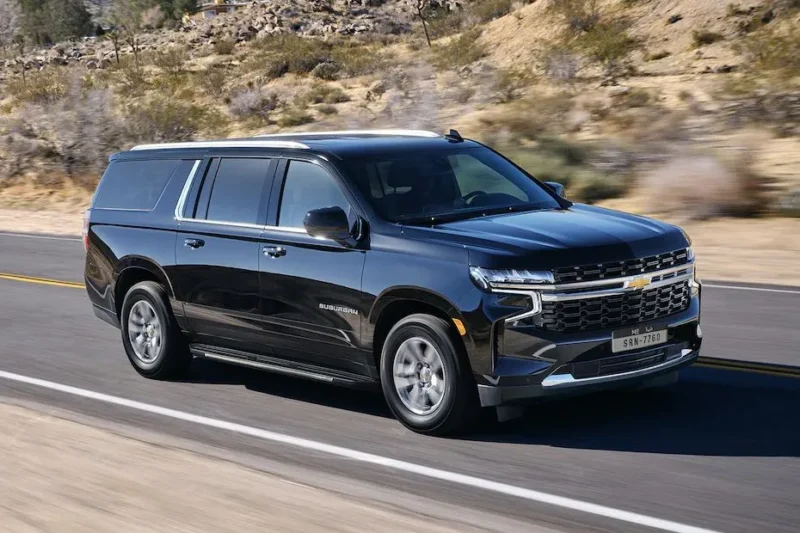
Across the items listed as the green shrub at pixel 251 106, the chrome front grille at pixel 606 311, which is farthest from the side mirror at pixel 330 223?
the green shrub at pixel 251 106

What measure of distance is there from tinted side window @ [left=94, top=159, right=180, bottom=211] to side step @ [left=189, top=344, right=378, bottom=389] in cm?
130

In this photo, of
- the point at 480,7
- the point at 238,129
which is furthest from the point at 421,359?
the point at 480,7

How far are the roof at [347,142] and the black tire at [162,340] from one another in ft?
3.81

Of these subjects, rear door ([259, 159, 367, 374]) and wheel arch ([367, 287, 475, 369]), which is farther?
rear door ([259, 159, 367, 374])

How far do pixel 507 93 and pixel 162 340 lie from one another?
27.6 m

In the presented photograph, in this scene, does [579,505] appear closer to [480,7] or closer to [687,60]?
[687,60]

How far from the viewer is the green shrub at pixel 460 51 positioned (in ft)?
164

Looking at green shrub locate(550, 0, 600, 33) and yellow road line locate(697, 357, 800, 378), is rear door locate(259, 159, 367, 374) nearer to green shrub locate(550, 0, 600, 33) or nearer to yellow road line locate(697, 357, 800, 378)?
yellow road line locate(697, 357, 800, 378)

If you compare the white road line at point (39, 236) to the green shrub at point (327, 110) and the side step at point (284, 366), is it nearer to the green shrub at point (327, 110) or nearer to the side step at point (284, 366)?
the side step at point (284, 366)

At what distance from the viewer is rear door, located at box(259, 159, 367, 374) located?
777 cm

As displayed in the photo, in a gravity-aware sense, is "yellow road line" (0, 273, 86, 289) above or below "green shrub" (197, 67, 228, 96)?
below

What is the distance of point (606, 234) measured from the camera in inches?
286

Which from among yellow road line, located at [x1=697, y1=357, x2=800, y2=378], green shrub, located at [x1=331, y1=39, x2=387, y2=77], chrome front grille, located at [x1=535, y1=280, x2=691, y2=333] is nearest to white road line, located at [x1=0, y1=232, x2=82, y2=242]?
yellow road line, located at [x1=697, y1=357, x2=800, y2=378]

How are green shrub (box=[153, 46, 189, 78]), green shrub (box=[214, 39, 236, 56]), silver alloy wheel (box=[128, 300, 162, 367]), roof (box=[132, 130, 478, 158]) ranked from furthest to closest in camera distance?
green shrub (box=[214, 39, 236, 56])
green shrub (box=[153, 46, 189, 78])
silver alloy wheel (box=[128, 300, 162, 367])
roof (box=[132, 130, 478, 158])
